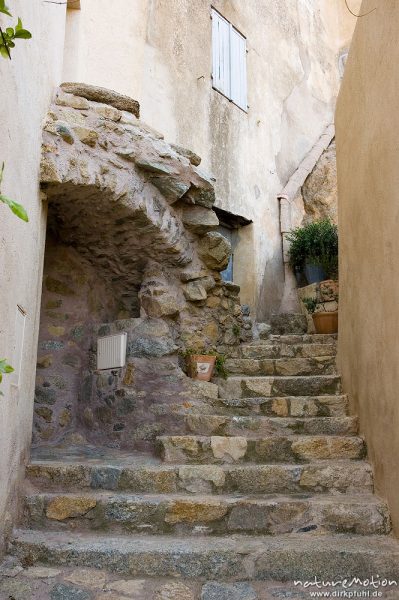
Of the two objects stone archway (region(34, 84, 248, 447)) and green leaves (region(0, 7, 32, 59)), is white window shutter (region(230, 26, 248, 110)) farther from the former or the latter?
green leaves (region(0, 7, 32, 59))

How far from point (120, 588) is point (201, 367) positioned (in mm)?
1838

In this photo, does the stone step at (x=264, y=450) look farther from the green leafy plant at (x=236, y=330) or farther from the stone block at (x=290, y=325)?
the stone block at (x=290, y=325)

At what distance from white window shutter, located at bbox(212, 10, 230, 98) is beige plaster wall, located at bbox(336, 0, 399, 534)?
3.49m

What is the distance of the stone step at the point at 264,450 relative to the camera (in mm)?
3238

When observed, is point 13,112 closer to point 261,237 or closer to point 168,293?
point 168,293

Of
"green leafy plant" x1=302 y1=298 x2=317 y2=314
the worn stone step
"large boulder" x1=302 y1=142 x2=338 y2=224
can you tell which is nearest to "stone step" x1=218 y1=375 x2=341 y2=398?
the worn stone step

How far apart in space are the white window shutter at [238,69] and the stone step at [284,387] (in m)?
4.66

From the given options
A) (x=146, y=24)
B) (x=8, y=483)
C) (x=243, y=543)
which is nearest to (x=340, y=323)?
(x=243, y=543)

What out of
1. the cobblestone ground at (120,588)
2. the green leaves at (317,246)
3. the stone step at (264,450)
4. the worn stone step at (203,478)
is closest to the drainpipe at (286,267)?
the green leaves at (317,246)

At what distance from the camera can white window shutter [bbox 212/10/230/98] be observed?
23.5ft

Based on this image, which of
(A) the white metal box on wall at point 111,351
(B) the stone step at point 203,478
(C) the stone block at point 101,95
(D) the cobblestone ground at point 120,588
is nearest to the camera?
(D) the cobblestone ground at point 120,588

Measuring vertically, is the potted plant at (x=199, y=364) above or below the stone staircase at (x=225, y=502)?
above

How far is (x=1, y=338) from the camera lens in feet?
7.51

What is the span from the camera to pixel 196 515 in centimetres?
276
